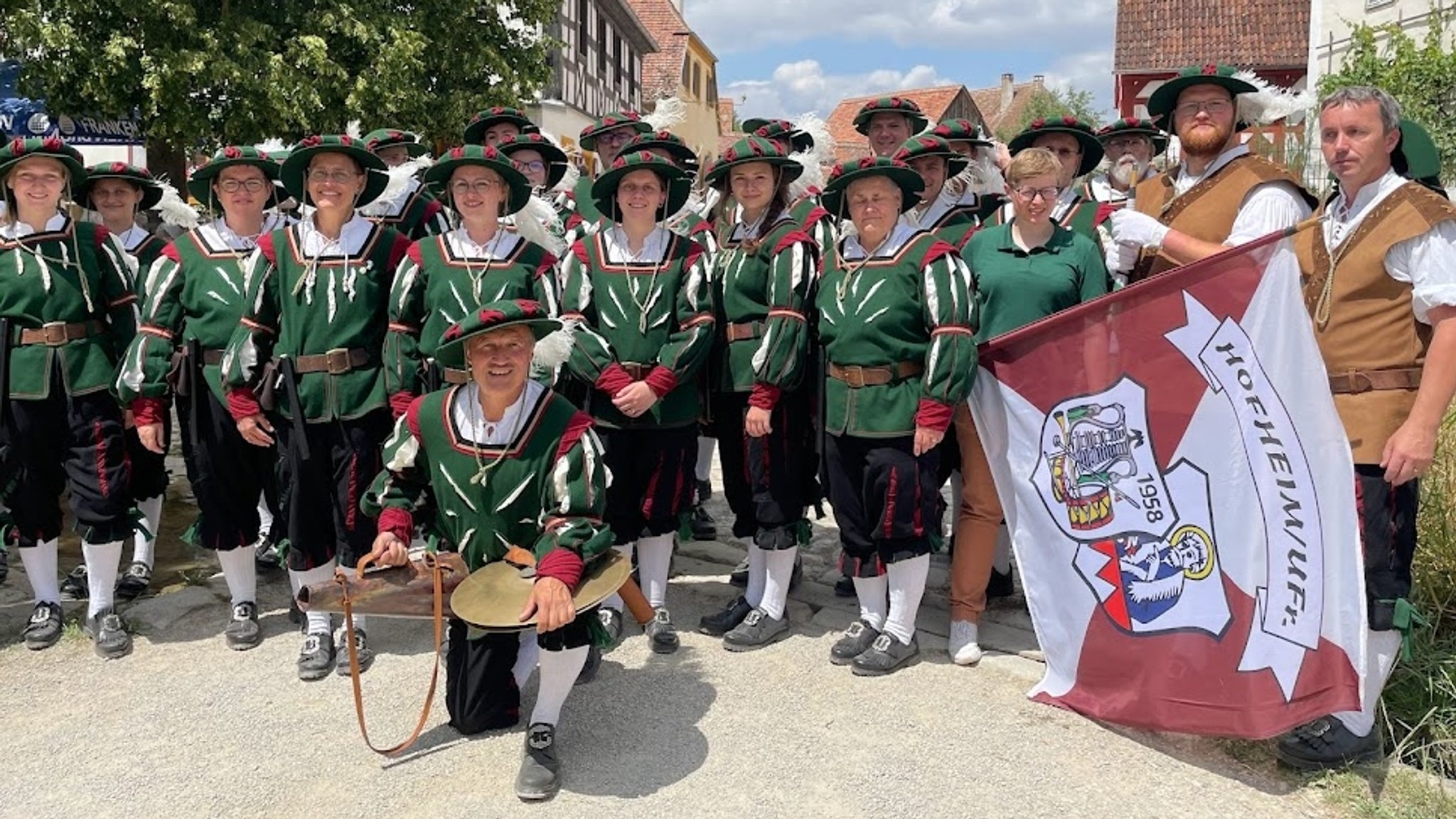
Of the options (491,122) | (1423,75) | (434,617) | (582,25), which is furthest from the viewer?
(582,25)

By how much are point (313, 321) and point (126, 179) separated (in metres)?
2.36

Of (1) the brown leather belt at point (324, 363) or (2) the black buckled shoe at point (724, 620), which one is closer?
(1) the brown leather belt at point (324, 363)

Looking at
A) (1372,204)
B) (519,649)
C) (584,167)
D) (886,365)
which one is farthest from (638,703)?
(584,167)

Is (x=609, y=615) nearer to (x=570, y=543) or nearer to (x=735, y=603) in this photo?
(x=735, y=603)

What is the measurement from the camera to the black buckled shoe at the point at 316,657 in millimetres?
4133

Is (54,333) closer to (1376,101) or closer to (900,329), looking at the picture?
(900,329)

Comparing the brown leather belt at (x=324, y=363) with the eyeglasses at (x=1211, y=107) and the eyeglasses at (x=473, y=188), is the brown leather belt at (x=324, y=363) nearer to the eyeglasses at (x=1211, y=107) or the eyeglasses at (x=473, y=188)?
the eyeglasses at (x=473, y=188)

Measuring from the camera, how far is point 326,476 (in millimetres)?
4238

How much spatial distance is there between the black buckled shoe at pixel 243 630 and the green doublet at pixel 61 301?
1.09 meters

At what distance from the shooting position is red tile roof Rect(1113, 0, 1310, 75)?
25.0m

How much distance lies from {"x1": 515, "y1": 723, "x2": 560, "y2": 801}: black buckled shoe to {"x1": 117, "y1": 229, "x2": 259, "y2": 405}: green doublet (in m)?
1.96

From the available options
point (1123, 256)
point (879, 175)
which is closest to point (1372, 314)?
point (1123, 256)

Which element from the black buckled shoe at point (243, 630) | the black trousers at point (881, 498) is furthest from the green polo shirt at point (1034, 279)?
the black buckled shoe at point (243, 630)

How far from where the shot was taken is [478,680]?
3629 mm
